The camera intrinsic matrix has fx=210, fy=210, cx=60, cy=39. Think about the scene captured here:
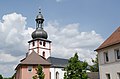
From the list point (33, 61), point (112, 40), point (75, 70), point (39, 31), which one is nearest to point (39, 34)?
point (39, 31)

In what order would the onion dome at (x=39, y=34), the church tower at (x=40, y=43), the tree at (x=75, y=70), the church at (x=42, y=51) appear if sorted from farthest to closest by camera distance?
the onion dome at (x=39, y=34) → the church tower at (x=40, y=43) → the church at (x=42, y=51) → the tree at (x=75, y=70)

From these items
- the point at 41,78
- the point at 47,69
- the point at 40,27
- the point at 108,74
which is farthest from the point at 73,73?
the point at 40,27

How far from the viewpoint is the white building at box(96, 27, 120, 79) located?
86.0ft

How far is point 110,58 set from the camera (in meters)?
27.5

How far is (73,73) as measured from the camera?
84.9ft

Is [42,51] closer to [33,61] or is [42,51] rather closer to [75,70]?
[33,61]

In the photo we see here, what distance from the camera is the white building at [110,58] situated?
26.2 metres

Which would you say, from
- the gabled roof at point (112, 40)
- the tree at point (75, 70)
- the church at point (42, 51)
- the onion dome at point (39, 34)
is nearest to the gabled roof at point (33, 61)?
the church at point (42, 51)

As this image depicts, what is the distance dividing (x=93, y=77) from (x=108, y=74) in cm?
2319

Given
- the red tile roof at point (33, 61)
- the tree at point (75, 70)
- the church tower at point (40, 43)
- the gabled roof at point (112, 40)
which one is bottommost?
the tree at point (75, 70)

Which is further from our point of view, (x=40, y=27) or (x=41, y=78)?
(x=40, y=27)

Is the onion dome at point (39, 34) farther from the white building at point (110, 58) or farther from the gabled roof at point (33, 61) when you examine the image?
the white building at point (110, 58)

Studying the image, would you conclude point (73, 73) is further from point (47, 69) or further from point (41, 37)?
point (41, 37)

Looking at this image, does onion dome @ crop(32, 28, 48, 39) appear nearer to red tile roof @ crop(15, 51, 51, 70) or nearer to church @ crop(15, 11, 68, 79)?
church @ crop(15, 11, 68, 79)
